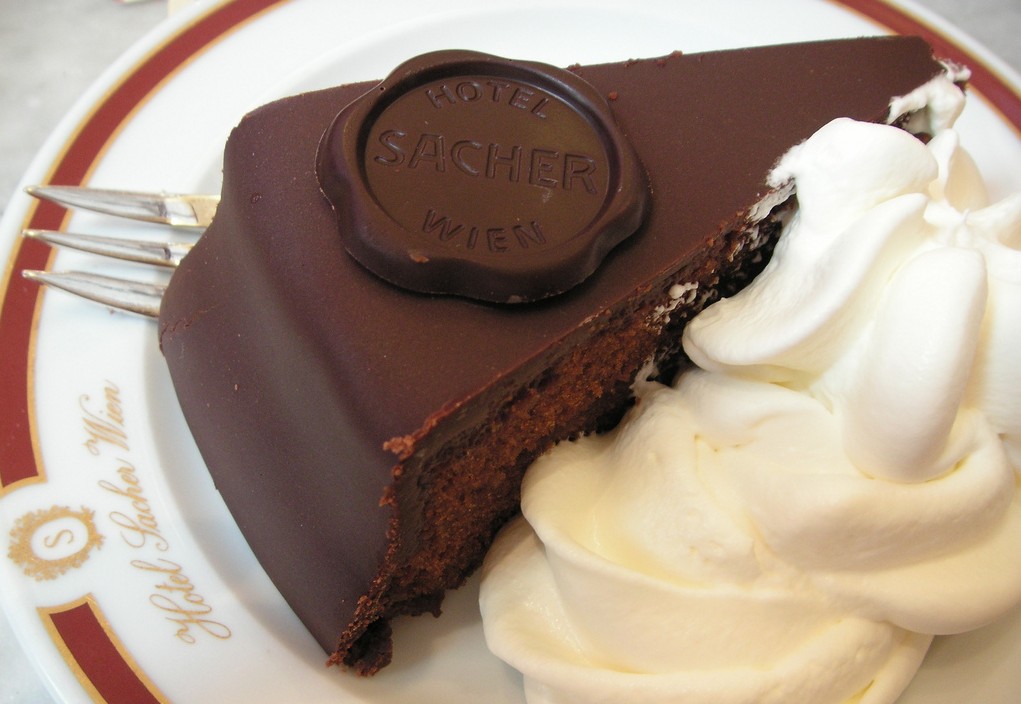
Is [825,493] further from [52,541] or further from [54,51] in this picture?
[54,51]

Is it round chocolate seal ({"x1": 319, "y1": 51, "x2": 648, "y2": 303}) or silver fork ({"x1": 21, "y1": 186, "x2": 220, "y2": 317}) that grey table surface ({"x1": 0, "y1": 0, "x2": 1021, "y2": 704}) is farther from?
round chocolate seal ({"x1": 319, "y1": 51, "x2": 648, "y2": 303})

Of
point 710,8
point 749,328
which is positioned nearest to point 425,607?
point 749,328

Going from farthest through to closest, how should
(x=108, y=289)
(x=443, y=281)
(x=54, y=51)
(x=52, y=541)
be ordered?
(x=54, y=51) < (x=108, y=289) < (x=52, y=541) < (x=443, y=281)

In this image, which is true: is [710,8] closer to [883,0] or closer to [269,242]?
[883,0]

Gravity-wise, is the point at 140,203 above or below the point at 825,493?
above

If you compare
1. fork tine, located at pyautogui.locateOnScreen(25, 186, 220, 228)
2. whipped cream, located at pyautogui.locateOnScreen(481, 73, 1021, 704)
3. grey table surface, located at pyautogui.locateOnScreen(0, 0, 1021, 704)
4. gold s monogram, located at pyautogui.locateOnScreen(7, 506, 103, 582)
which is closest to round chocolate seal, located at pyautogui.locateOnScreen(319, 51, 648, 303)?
whipped cream, located at pyautogui.locateOnScreen(481, 73, 1021, 704)

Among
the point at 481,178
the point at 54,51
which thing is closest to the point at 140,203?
the point at 481,178
